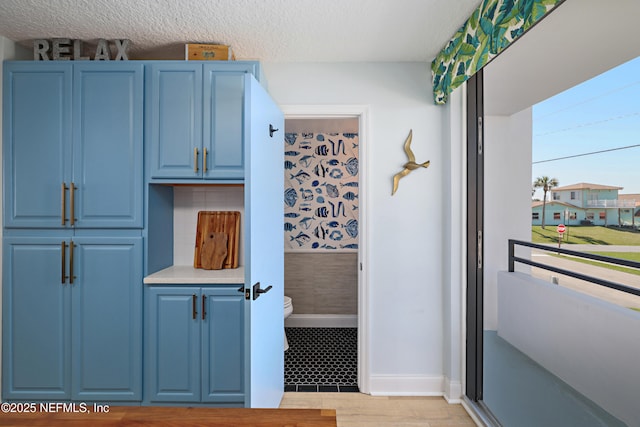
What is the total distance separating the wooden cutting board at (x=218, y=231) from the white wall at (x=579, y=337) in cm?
241

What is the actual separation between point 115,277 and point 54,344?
0.56m

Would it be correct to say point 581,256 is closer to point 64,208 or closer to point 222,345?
point 222,345

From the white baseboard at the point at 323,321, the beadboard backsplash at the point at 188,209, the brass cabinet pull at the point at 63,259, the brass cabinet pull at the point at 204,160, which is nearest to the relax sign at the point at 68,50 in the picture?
the brass cabinet pull at the point at 204,160

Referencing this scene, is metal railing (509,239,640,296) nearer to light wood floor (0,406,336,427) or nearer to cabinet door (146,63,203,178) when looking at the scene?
light wood floor (0,406,336,427)

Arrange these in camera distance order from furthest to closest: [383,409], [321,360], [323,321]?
1. [323,321]
2. [321,360]
3. [383,409]

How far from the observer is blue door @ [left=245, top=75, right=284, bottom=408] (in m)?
1.75

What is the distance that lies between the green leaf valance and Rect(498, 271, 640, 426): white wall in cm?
168

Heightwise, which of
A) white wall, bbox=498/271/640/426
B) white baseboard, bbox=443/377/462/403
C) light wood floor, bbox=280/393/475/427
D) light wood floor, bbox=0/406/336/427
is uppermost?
light wood floor, bbox=0/406/336/427

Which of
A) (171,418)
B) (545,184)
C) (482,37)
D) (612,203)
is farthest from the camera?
(545,184)

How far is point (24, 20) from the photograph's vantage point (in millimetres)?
1984

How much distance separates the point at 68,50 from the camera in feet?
7.26

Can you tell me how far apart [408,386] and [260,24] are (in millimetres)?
2600

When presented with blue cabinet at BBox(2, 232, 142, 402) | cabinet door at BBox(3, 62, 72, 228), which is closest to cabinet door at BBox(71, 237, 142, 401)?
blue cabinet at BBox(2, 232, 142, 402)

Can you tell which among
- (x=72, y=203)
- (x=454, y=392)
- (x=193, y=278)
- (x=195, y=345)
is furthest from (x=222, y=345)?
(x=454, y=392)
